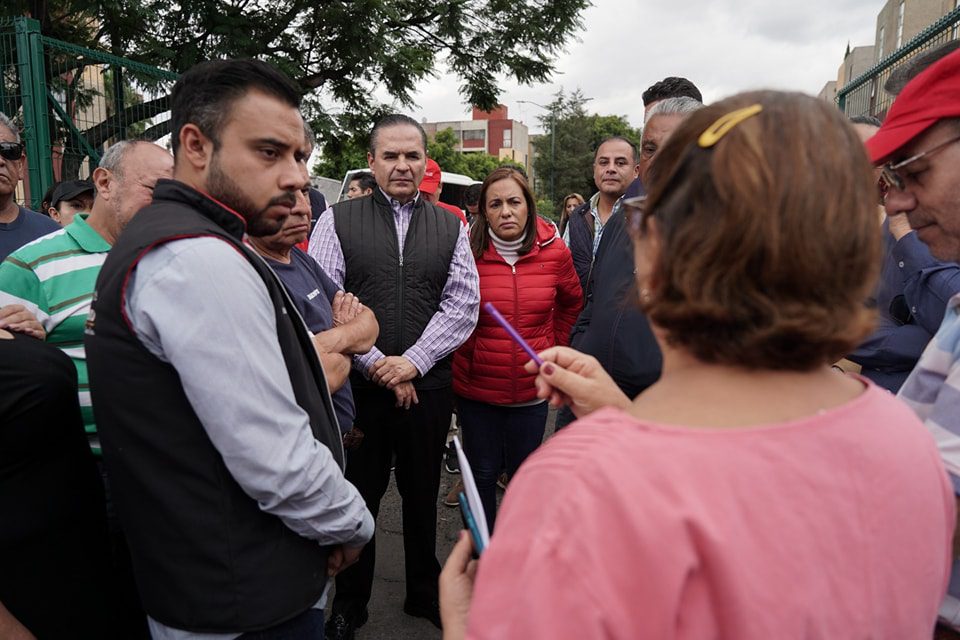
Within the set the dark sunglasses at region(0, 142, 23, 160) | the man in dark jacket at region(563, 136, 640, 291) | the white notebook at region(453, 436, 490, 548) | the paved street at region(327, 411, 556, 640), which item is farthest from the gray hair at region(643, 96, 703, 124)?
the dark sunglasses at region(0, 142, 23, 160)

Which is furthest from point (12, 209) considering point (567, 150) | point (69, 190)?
point (567, 150)

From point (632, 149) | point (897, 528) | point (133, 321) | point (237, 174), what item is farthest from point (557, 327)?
point (897, 528)

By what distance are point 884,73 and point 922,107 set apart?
16.4 ft

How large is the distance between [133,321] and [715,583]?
1.27m

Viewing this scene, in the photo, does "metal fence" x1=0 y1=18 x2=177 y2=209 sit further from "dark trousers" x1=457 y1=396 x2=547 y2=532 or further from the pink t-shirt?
the pink t-shirt

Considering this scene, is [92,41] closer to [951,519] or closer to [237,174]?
[237,174]

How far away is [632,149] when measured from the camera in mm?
5230

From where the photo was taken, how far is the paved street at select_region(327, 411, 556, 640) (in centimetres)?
315

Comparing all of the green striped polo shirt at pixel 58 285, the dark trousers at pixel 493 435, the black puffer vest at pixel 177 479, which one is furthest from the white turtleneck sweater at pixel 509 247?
the black puffer vest at pixel 177 479

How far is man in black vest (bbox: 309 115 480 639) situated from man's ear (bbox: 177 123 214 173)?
159cm

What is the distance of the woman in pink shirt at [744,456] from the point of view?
652 millimetres

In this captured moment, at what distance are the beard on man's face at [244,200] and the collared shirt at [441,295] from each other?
1.47 meters

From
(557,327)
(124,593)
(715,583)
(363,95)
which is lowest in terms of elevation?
(124,593)

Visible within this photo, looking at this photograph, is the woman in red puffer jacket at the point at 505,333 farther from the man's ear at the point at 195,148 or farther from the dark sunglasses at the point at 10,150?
the dark sunglasses at the point at 10,150
